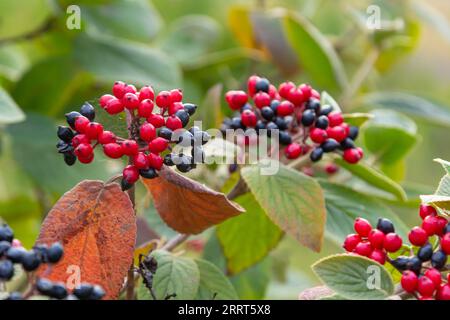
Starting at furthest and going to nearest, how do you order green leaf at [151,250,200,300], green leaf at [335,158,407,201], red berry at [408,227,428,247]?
green leaf at [335,158,407,201]
green leaf at [151,250,200,300]
red berry at [408,227,428,247]

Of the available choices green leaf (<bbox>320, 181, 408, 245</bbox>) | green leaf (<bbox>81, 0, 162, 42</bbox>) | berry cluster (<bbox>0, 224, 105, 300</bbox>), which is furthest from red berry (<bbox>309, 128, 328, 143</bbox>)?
green leaf (<bbox>81, 0, 162, 42</bbox>)

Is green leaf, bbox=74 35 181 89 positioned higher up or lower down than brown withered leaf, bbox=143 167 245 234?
higher up

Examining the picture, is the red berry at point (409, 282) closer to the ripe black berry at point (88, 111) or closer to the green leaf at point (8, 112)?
the ripe black berry at point (88, 111)

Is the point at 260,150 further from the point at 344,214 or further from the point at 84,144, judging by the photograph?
the point at 84,144

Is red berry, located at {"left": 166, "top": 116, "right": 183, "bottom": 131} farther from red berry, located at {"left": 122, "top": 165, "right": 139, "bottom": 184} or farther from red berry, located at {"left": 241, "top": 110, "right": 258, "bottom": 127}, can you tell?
red berry, located at {"left": 241, "top": 110, "right": 258, "bottom": 127}

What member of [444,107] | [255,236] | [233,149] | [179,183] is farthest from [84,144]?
[444,107]

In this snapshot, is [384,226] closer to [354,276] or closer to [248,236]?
[354,276]

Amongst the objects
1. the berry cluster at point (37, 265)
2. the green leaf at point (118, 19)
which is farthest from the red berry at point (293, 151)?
the green leaf at point (118, 19)
